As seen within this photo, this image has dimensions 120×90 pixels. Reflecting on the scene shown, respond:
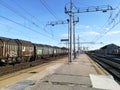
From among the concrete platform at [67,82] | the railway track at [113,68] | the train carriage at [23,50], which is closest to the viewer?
the concrete platform at [67,82]

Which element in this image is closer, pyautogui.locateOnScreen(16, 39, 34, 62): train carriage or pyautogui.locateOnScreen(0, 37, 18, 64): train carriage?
pyautogui.locateOnScreen(0, 37, 18, 64): train carriage

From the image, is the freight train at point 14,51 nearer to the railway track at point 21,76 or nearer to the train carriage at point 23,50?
the train carriage at point 23,50

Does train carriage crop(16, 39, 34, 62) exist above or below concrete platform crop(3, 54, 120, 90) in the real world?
above

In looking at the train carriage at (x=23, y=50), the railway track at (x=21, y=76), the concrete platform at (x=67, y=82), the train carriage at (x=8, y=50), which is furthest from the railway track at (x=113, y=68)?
the train carriage at (x=23, y=50)

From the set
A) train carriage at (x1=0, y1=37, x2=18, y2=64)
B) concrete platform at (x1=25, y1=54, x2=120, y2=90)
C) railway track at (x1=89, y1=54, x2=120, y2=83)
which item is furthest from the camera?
train carriage at (x1=0, y1=37, x2=18, y2=64)

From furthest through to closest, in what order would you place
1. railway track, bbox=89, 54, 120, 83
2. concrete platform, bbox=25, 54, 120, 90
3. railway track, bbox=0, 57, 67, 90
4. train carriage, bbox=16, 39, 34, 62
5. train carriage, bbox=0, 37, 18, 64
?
1. train carriage, bbox=16, 39, 34, 62
2. train carriage, bbox=0, 37, 18, 64
3. railway track, bbox=89, 54, 120, 83
4. railway track, bbox=0, 57, 67, 90
5. concrete platform, bbox=25, 54, 120, 90

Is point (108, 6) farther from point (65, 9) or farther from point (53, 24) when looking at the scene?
point (53, 24)

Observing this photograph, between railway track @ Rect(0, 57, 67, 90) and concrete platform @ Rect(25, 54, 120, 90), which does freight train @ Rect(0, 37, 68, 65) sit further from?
concrete platform @ Rect(25, 54, 120, 90)

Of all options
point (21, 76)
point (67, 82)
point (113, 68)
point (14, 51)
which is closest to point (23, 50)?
point (14, 51)

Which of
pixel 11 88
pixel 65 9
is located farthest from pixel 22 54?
pixel 11 88

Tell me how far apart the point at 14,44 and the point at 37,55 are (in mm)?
13522

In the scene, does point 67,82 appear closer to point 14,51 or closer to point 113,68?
point 14,51

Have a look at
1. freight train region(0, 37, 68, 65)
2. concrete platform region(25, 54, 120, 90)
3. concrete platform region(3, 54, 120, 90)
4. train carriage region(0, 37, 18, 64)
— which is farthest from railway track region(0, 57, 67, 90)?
freight train region(0, 37, 68, 65)

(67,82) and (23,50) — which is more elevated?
(23,50)
